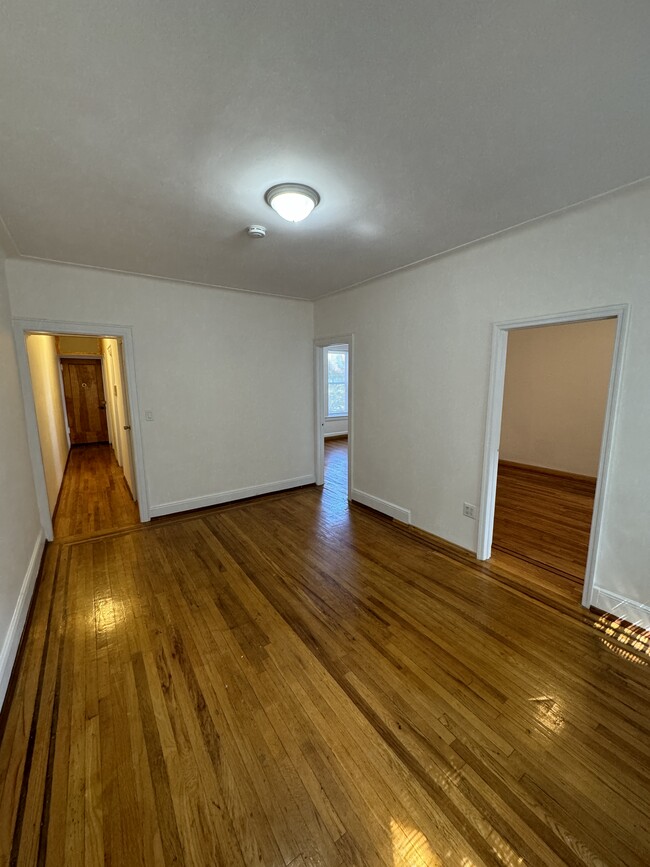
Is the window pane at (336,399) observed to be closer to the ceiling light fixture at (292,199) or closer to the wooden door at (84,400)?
the wooden door at (84,400)

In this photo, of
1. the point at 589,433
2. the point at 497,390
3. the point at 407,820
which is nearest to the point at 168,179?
A: the point at 497,390

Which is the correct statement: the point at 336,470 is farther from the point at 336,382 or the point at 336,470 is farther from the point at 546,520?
the point at 336,382

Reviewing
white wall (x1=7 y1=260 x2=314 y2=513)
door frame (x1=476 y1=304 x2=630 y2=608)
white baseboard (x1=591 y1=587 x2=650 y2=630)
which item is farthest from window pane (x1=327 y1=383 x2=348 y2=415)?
white baseboard (x1=591 y1=587 x2=650 y2=630)

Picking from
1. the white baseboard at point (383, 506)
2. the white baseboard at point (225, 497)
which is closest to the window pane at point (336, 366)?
the white baseboard at point (225, 497)

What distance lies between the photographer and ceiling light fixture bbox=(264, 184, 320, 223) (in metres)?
1.89

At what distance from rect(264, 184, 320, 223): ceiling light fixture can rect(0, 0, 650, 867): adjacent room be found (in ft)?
0.04

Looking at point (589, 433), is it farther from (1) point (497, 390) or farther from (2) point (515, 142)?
(2) point (515, 142)

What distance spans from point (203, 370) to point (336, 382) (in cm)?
528

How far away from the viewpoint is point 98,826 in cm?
120

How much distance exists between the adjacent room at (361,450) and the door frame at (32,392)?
0.03 meters

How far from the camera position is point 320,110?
1.37 m

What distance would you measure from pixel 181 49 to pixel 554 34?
121 centimetres

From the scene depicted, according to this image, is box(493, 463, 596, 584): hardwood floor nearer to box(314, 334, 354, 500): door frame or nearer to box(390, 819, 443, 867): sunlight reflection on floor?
box(314, 334, 354, 500): door frame

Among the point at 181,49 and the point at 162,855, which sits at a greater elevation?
the point at 181,49
